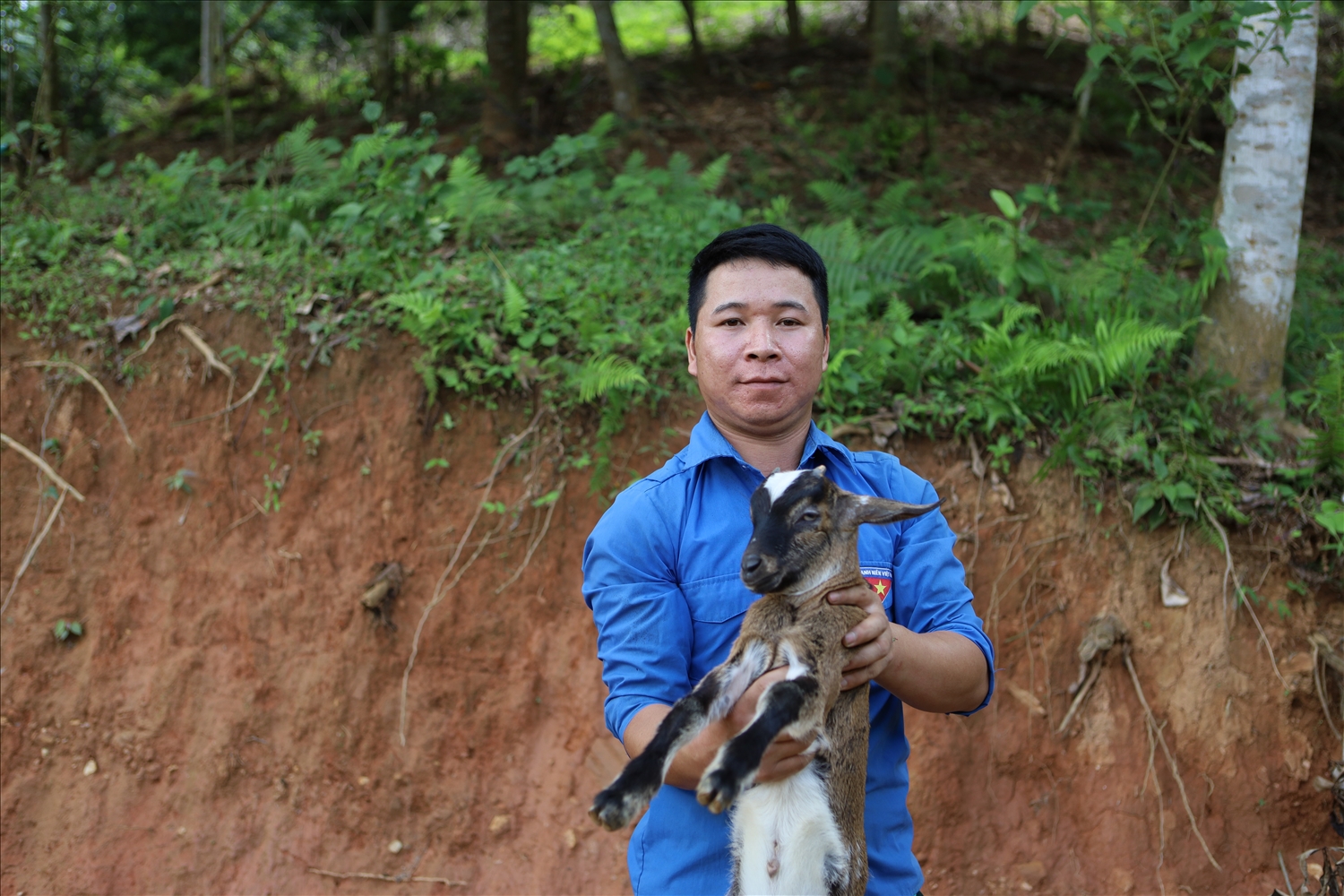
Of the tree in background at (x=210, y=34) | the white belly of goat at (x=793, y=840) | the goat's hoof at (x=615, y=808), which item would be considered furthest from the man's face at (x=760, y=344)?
the tree in background at (x=210, y=34)

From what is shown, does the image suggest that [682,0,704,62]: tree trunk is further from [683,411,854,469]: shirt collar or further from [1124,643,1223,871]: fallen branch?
[683,411,854,469]: shirt collar

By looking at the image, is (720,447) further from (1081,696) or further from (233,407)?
(233,407)

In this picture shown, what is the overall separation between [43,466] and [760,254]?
214 inches

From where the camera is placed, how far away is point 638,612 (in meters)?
2.54

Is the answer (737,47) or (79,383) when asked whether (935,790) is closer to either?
(79,383)

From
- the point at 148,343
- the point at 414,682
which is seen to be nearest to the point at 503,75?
the point at 148,343

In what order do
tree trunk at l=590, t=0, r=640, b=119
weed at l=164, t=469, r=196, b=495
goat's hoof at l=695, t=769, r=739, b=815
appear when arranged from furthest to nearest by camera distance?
tree trunk at l=590, t=0, r=640, b=119, weed at l=164, t=469, r=196, b=495, goat's hoof at l=695, t=769, r=739, b=815

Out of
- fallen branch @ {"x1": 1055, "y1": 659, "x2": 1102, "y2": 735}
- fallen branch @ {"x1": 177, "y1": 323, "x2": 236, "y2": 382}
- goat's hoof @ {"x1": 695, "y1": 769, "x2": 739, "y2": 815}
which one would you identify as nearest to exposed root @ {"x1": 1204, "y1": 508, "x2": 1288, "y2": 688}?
fallen branch @ {"x1": 1055, "y1": 659, "x2": 1102, "y2": 735}

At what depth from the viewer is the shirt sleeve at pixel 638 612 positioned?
2.53m

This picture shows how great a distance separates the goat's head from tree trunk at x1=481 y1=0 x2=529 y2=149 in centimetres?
734

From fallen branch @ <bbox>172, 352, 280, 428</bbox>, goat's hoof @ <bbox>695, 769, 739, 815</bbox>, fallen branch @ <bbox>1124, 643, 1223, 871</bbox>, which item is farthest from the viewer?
fallen branch @ <bbox>172, 352, 280, 428</bbox>

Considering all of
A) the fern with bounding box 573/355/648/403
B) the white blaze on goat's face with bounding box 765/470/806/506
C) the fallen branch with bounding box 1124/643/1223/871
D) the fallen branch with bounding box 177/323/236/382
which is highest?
the white blaze on goat's face with bounding box 765/470/806/506

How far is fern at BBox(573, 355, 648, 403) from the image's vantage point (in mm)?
5430

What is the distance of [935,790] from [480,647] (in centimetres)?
277
